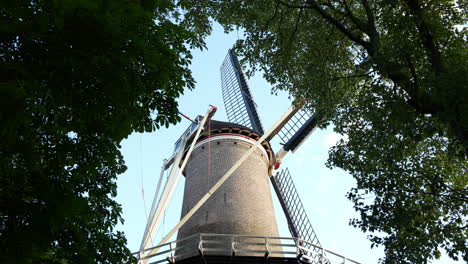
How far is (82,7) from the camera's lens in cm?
459

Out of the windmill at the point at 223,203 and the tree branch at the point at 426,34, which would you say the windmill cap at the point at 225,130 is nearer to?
the windmill at the point at 223,203

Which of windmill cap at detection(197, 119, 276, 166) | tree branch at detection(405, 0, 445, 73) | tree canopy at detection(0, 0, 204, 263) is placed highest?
windmill cap at detection(197, 119, 276, 166)

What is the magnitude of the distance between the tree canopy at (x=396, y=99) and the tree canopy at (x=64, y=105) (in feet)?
8.44

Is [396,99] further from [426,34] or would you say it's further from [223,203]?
[223,203]

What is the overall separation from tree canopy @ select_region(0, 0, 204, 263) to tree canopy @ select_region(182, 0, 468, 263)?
2572 mm

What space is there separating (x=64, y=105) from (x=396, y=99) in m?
6.16

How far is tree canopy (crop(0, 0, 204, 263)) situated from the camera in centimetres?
452

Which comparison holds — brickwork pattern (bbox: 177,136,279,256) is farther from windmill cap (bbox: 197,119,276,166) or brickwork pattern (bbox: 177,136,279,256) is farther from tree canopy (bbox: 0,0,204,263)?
tree canopy (bbox: 0,0,204,263)

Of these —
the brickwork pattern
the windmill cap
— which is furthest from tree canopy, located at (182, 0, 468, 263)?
the windmill cap

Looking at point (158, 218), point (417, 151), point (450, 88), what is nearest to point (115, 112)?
point (450, 88)

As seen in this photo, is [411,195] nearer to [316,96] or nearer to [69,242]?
[316,96]

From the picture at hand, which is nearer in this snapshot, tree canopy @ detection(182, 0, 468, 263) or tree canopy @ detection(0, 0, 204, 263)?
tree canopy @ detection(0, 0, 204, 263)

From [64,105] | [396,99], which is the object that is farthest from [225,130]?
[64,105]

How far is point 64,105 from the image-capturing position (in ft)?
16.6
